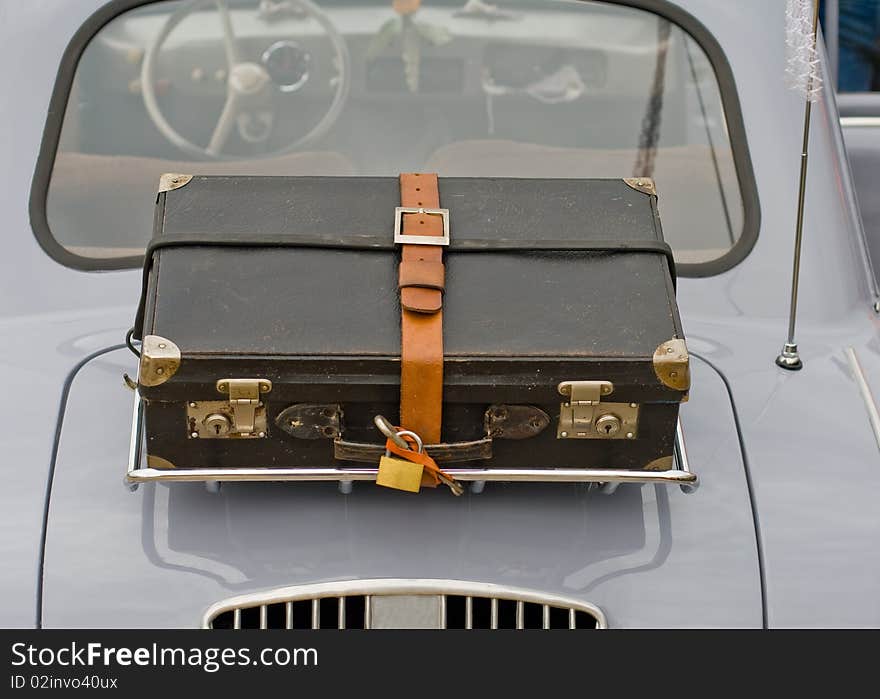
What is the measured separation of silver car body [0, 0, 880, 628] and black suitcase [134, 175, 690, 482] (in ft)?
0.36

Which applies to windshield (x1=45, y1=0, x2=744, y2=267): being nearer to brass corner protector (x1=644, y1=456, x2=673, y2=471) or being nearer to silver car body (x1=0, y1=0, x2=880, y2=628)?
silver car body (x1=0, y1=0, x2=880, y2=628)

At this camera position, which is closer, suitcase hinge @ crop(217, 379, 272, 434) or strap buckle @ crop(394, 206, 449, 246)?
suitcase hinge @ crop(217, 379, 272, 434)

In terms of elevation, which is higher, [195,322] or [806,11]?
[806,11]

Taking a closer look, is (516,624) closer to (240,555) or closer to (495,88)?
(240,555)

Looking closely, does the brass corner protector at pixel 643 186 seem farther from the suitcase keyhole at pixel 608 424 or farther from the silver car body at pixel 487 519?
the suitcase keyhole at pixel 608 424

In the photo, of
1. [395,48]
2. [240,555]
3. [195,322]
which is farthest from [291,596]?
[395,48]

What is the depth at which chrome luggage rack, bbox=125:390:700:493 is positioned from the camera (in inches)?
80.3

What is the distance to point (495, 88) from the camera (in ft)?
10.1

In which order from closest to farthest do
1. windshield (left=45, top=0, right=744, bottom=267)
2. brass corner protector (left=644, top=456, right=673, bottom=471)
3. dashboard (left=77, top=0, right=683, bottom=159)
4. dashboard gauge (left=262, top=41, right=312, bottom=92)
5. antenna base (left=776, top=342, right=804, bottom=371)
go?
brass corner protector (left=644, top=456, right=673, bottom=471) < antenna base (left=776, top=342, right=804, bottom=371) < windshield (left=45, top=0, right=744, bottom=267) < dashboard (left=77, top=0, right=683, bottom=159) < dashboard gauge (left=262, top=41, right=312, bottom=92)

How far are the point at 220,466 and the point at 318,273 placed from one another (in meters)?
0.34

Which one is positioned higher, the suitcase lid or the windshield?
the windshield

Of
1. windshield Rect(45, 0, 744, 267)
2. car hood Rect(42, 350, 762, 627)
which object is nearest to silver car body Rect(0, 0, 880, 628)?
car hood Rect(42, 350, 762, 627)

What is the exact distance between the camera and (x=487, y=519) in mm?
2133
